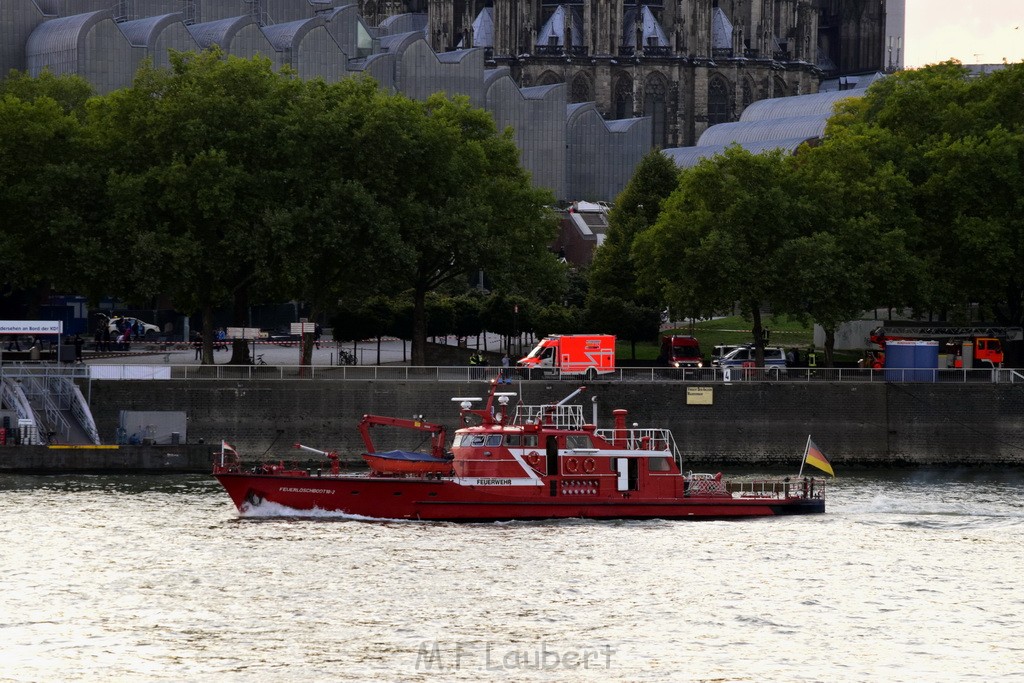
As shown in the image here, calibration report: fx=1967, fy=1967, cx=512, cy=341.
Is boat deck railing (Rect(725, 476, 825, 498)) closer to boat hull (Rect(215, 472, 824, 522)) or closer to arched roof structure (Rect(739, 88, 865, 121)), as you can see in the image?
boat hull (Rect(215, 472, 824, 522))

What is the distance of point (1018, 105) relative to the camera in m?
99.1

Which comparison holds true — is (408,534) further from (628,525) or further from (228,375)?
(228,375)

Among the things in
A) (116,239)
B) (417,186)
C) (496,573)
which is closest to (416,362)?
(417,186)

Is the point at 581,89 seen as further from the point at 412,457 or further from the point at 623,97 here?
the point at 412,457

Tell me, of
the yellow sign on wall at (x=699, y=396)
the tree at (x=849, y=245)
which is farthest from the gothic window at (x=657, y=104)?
the yellow sign on wall at (x=699, y=396)

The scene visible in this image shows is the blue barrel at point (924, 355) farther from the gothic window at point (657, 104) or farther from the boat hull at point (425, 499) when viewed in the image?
the gothic window at point (657, 104)

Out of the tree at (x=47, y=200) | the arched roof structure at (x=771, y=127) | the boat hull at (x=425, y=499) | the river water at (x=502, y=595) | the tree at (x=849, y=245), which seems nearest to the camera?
the river water at (x=502, y=595)

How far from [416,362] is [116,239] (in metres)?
15.2

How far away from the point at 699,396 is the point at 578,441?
17.8 m

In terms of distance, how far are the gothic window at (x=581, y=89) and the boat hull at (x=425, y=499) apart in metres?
135

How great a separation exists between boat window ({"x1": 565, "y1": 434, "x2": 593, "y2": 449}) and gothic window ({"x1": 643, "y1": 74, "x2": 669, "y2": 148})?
136m

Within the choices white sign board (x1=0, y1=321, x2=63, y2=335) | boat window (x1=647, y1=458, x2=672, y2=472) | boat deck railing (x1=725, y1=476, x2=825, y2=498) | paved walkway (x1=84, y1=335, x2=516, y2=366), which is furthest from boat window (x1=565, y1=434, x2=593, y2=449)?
white sign board (x1=0, y1=321, x2=63, y2=335)

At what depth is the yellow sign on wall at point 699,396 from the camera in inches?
3191

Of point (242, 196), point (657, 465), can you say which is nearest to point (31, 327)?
point (242, 196)
